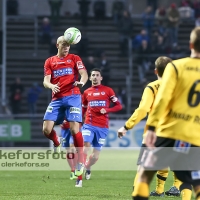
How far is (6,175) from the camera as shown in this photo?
16.2 meters

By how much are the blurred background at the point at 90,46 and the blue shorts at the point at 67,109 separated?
14.3 m

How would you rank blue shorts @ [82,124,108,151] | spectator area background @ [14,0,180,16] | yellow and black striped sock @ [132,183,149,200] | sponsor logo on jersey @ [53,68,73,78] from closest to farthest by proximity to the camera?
yellow and black striped sock @ [132,183,149,200] < sponsor logo on jersey @ [53,68,73,78] < blue shorts @ [82,124,108,151] < spectator area background @ [14,0,180,16]

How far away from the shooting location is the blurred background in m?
28.3

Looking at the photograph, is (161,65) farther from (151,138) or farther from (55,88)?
(55,88)

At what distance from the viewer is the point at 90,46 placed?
3372 cm

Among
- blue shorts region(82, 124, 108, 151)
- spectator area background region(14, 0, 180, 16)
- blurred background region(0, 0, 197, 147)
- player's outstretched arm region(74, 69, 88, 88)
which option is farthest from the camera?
spectator area background region(14, 0, 180, 16)

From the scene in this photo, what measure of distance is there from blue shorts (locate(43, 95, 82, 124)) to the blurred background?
14.3m

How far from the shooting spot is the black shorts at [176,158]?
7.11 m

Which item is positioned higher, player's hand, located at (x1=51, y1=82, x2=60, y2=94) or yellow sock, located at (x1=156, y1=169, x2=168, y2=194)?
player's hand, located at (x1=51, y1=82, x2=60, y2=94)

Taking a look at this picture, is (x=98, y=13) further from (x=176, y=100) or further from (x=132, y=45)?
(x=176, y=100)

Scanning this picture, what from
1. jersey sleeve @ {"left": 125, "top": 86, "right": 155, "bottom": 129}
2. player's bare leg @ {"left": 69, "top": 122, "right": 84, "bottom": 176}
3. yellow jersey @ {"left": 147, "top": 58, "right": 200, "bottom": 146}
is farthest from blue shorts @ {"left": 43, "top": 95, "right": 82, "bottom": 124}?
yellow jersey @ {"left": 147, "top": 58, "right": 200, "bottom": 146}

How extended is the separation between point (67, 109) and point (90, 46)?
20995mm

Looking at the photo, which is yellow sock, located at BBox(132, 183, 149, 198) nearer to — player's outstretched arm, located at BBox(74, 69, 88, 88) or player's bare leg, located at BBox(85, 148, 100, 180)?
player's outstretched arm, located at BBox(74, 69, 88, 88)

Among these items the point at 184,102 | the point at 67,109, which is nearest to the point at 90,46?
the point at 67,109
